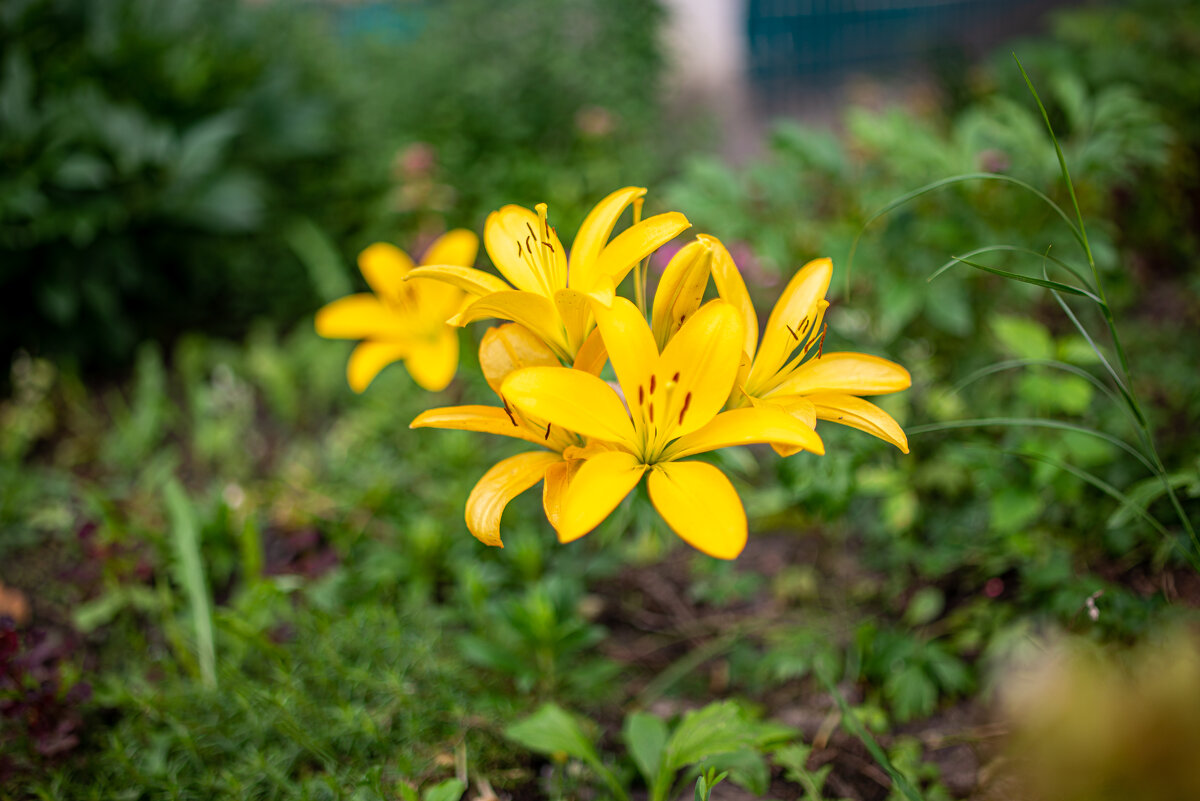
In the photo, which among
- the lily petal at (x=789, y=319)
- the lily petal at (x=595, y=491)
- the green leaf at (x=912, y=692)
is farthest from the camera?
the green leaf at (x=912, y=692)

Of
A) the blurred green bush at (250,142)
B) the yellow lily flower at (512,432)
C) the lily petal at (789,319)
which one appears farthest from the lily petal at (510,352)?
the blurred green bush at (250,142)

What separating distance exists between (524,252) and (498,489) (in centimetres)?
39

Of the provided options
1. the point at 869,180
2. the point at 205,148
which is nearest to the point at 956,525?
the point at 869,180

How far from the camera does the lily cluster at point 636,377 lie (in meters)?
0.96

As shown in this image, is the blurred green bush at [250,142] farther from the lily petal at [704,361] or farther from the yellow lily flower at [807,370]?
the lily petal at [704,361]

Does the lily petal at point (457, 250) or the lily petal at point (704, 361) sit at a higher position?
the lily petal at point (457, 250)

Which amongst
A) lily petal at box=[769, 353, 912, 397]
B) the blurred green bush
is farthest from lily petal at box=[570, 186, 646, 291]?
the blurred green bush

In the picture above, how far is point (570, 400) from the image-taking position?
98cm

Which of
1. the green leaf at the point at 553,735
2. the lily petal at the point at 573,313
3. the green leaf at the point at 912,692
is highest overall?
the lily petal at the point at 573,313

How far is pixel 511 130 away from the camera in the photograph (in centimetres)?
358

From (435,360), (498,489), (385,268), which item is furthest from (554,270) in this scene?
(385,268)

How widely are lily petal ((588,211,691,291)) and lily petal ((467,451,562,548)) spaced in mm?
280

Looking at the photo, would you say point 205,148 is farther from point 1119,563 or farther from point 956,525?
point 1119,563

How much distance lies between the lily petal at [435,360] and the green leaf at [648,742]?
0.90 meters
